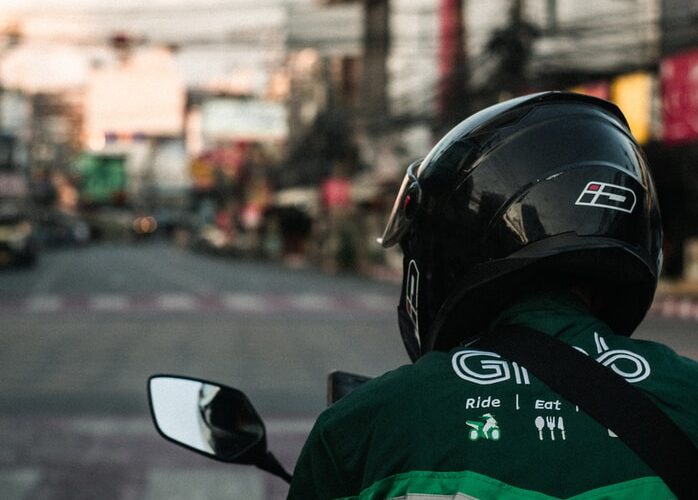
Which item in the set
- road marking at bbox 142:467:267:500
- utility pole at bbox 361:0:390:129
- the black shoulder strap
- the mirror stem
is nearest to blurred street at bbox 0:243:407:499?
road marking at bbox 142:467:267:500

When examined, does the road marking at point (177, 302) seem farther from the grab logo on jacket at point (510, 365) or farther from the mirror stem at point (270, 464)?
the grab logo on jacket at point (510, 365)

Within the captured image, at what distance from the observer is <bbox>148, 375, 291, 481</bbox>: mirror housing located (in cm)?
201

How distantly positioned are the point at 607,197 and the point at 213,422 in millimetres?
755

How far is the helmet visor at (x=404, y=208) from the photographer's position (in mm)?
1993

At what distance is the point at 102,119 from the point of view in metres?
85.9

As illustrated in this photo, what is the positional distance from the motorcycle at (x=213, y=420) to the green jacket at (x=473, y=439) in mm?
361

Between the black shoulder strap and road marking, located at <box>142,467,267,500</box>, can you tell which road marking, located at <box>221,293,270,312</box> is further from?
the black shoulder strap

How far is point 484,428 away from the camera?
1.54 metres

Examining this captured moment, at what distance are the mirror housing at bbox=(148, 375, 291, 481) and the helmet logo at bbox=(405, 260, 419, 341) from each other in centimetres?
31

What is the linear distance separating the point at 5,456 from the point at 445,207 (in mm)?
6178

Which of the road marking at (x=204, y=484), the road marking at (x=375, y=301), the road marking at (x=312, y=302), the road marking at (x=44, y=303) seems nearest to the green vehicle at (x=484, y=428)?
the road marking at (x=204, y=484)

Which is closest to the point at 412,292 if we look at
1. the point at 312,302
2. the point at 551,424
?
the point at 551,424

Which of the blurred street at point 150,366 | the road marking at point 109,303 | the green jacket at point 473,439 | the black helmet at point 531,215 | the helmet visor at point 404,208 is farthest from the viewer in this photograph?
the road marking at point 109,303

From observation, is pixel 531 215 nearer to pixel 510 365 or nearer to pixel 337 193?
pixel 510 365
